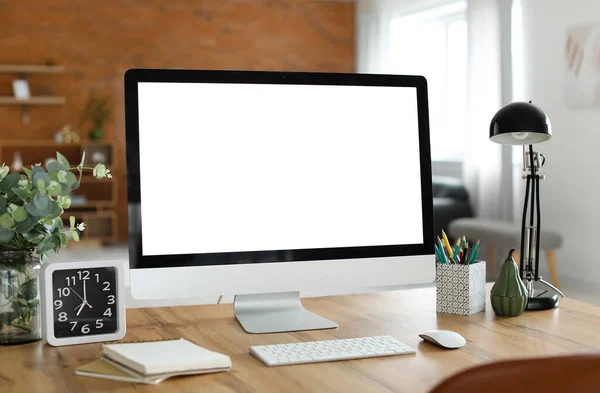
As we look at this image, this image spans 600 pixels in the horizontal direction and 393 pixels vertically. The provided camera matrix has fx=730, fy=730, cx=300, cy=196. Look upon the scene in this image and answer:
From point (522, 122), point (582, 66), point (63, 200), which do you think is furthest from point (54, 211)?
point (582, 66)

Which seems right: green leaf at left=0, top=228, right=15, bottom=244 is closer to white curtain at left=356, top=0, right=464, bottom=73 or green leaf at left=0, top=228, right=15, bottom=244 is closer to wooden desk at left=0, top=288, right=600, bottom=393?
wooden desk at left=0, top=288, right=600, bottom=393

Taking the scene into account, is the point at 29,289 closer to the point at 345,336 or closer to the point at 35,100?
the point at 345,336

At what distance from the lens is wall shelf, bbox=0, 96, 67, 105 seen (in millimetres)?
7648

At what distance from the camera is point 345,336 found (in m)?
1.34

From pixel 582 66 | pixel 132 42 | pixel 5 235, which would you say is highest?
pixel 132 42

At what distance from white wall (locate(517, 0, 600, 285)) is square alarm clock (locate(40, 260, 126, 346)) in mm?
4578

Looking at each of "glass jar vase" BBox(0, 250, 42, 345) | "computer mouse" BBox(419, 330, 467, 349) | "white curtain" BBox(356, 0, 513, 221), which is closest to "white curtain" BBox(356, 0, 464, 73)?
"white curtain" BBox(356, 0, 513, 221)

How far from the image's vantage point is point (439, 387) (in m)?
0.62

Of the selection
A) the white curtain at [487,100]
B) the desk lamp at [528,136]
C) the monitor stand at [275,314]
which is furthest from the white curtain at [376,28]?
the monitor stand at [275,314]

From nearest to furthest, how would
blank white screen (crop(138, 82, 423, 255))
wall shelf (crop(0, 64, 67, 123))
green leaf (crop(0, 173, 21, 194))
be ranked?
green leaf (crop(0, 173, 21, 194))
blank white screen (crop(138, 82, 423, 255))
wall shelf (crop(0, 64, 67, 123))

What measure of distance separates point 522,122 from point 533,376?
3.43 feet

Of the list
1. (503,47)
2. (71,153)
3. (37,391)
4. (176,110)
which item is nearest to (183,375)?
(37,391)

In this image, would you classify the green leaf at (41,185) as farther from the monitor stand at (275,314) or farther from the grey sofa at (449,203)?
the grey sofa at (449,203)

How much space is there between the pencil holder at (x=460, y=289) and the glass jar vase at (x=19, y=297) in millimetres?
806
